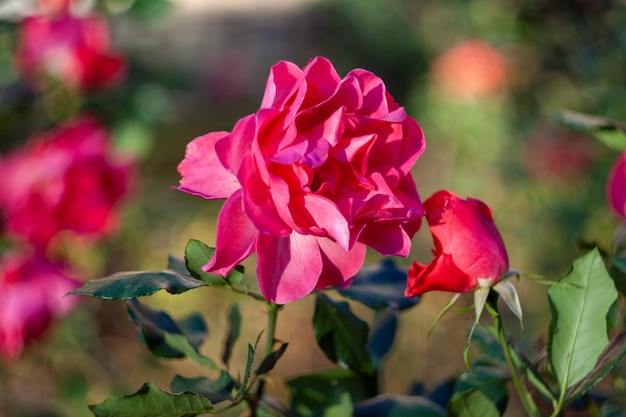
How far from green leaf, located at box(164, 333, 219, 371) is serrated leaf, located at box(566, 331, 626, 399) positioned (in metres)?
0.25

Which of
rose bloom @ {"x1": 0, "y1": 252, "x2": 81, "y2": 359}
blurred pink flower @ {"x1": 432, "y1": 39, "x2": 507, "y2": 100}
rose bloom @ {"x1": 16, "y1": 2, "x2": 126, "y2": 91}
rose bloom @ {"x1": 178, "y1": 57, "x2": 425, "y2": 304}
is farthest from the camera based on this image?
blurred pink flower @ {"x1": 432, "y1": 39, "x2": 507, "y2": 100}

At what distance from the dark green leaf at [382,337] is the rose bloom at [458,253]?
19 centimetres

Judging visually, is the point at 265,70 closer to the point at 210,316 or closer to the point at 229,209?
the point at 210,316

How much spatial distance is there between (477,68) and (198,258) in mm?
2158

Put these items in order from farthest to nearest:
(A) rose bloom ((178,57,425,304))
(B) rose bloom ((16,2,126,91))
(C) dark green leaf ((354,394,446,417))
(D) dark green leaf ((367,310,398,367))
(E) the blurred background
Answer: (E) the blurred background < (B) rose bloom ((16,2,126,91)) < (D) dark green leaf ((367,310,398,367)) < (C) dark green leaf ((354,394,446,417)) < (A) rose bloom ((178,57,425,304))

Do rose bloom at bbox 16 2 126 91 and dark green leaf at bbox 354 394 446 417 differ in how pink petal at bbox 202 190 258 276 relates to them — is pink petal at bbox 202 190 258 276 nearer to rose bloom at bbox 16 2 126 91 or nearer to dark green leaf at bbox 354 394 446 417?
dark green leaf at bbox 354 394 446 417

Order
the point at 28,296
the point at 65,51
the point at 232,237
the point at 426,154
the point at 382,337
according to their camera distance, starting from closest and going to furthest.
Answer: the point at 232,237
the point at 382,337
the point at 28,296
the point at 65,51
the point at 426,154

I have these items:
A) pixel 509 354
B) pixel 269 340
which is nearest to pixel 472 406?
pixel 509 354

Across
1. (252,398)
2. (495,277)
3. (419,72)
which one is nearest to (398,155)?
(495,277)

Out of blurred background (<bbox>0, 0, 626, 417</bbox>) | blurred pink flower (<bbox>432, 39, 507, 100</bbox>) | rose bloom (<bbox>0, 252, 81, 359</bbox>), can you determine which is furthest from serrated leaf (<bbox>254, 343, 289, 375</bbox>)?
blurred pink flower (<bbox>432, 39, 507, 100</bbox>)

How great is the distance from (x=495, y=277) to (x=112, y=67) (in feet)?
3.68

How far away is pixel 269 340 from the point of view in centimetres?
52

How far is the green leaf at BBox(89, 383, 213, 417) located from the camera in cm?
45

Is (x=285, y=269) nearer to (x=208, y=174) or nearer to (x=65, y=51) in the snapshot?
(x=208, y=174)
